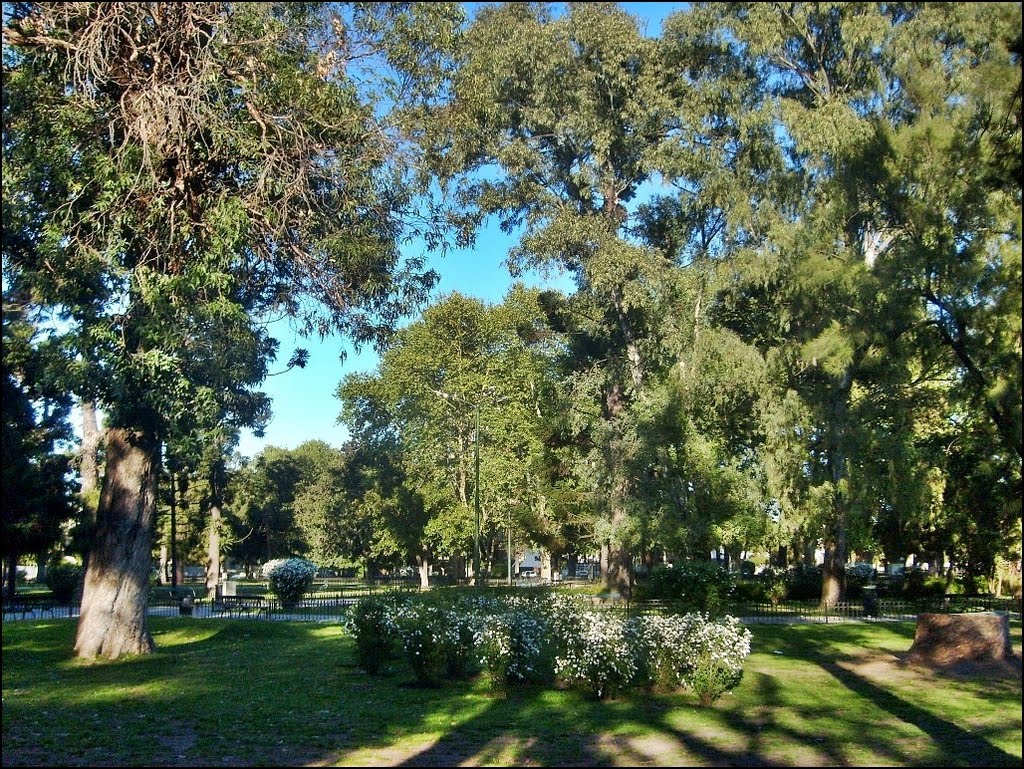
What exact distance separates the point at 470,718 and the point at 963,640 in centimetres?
1109

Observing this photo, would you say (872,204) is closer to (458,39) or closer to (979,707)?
(458,39)

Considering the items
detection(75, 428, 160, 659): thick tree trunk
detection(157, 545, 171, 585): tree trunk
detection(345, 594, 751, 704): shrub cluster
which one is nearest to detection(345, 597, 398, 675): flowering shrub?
detection(345, 594, 751, 704): shrub cluster

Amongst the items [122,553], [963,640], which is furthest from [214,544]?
[963,640]

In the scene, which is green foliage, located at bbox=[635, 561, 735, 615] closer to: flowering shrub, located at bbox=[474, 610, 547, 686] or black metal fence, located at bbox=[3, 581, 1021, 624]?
black metal fence, located at bbox=[3, 581, 1021, 624]

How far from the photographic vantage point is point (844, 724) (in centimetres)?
1141

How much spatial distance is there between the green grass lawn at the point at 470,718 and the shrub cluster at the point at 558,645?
33 cm

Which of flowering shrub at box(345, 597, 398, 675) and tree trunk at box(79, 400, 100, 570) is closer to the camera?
flowering shrub at box(345, 597, 398, 675)

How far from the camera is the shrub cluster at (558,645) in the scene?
12.6 metres

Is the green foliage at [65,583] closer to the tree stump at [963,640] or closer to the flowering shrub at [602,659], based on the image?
the flowering shrub at [602,659]

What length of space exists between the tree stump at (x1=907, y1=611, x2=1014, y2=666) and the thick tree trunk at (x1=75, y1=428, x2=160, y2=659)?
15.7 meters

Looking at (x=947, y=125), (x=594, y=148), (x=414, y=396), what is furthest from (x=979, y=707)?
(x=414, y=396)

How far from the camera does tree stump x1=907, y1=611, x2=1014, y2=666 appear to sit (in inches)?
674

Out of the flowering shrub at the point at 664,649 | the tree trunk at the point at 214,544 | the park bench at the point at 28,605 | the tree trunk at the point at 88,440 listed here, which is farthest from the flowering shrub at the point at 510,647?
the tree trunk at the point at 214,544

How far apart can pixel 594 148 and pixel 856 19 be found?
9.82m
